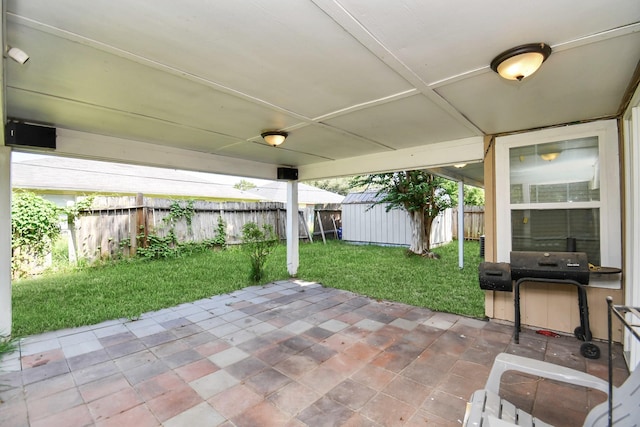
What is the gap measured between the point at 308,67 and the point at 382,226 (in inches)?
370

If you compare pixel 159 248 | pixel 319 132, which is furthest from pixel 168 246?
pixel 319 132

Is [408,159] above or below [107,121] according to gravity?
below

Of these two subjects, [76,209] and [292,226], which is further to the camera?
[76,209]

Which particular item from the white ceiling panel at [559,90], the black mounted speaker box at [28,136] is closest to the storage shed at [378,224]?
the white ceiling panel at [559,90]

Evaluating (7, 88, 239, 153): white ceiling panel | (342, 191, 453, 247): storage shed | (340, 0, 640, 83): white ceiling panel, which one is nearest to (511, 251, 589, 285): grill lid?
(340, 0, 640, 83): white ceiling panel

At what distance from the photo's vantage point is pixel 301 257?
8367 millimetres

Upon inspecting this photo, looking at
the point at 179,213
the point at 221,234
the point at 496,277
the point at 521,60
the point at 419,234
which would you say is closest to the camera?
the point at 521,60

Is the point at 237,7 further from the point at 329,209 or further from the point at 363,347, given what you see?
the point at 329,209

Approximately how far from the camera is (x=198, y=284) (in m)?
5.44

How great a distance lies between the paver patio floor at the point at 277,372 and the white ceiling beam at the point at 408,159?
2.11 m

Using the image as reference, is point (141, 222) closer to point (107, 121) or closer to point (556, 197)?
point (107, 121)

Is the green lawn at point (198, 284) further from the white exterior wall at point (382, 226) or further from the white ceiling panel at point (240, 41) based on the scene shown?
the white ceiling panel at point (240, 41)

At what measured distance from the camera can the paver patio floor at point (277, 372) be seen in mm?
2053

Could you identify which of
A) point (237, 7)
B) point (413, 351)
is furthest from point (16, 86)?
point (413, 351)
